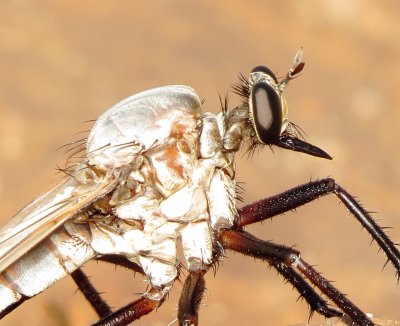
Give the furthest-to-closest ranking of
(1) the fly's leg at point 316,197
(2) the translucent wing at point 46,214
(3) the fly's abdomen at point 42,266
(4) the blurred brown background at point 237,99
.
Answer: (4) the blurred brown background at point 237,99 → (3) the fly's abdomen at point 42,266 → (1) the fly's leg at point 316,197 → (2) the translucent wing at point 46,214

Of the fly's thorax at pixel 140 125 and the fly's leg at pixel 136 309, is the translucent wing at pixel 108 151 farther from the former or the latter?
the fly's leg at pixel 136 309

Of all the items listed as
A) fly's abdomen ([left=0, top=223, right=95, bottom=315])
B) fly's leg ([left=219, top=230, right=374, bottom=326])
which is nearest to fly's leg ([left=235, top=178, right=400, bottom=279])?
fly's leg ([left=219, top=230, right=374, bottom=326])

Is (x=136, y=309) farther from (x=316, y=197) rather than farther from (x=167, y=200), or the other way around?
(x=316, y=197)

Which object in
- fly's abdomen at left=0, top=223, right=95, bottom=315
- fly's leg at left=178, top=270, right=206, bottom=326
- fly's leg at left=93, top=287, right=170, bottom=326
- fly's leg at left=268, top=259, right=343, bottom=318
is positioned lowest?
fly's leg at left=268, top=259, right=343, bottom=318

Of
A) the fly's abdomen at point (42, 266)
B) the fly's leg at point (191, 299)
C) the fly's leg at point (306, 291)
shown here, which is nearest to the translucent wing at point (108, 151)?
the fly's abdomen at point (42, 266)

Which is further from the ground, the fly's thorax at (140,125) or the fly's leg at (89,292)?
the fly's thorax at (140,125)

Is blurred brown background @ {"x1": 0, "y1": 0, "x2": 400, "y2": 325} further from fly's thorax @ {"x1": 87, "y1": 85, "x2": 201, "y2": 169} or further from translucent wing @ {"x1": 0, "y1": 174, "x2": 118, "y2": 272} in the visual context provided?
translucent wing @ {"x1": 0, "y1": 174, "x2": 118, "y2": 272}

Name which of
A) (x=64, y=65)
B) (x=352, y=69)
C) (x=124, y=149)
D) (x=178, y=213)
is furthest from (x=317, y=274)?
(x=352, y=69)

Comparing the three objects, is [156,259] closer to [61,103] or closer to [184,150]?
[184,150]
